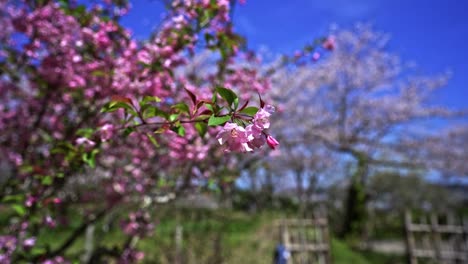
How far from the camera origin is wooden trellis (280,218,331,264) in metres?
6.05

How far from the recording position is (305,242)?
6.18 metres

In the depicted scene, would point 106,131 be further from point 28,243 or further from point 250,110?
point 28,243

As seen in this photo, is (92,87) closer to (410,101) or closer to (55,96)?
(55,96)

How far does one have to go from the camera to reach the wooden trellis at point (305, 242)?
6045 millimetres

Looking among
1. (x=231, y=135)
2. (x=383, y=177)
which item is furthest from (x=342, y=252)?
(x=383, y=177)

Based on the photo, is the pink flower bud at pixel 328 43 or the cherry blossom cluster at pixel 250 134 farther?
the pink flower bud at pixel 328 43

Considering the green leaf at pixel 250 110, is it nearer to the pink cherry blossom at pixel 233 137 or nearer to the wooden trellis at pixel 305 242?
the pink cherry blossom at pixel 233 137

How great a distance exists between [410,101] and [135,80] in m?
11.1

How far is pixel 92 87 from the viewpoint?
2594 millimetres

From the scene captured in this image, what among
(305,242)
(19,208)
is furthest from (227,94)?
(305,242)

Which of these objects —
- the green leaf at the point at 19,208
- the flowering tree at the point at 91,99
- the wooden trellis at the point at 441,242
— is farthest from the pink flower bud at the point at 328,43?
the wooden trellis at the point at 441,242

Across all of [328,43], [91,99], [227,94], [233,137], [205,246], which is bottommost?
[205,246]

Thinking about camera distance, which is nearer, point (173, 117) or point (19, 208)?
point (173, 117)

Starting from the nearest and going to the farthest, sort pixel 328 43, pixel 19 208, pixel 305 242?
1. pixel 19 208
2. pixel 328 43
3. pixel 305 242
